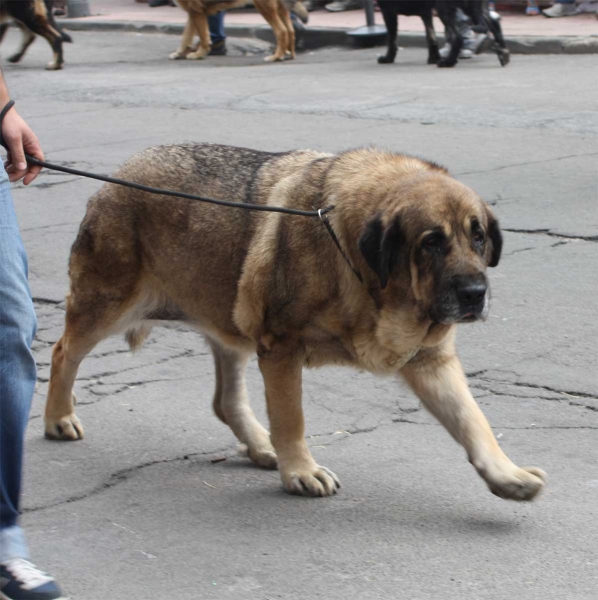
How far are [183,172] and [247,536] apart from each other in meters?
1.57

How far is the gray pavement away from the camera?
333cm

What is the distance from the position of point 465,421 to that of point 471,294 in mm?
543

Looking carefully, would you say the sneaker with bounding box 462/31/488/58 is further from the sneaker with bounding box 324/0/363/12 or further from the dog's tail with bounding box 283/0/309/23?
the sneaker with bounding box 324/0/363/12

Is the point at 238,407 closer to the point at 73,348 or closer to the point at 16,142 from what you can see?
the point at 73,348

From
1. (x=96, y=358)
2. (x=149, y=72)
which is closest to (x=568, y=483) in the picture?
(x=96, y=358)

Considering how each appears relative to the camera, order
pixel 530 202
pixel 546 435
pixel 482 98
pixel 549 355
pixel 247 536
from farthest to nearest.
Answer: pixel 482 98 < pixel 530 202 < pixel 549 355 < pixel 546 435 < pixel 247 536

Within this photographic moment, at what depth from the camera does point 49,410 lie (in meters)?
4.56

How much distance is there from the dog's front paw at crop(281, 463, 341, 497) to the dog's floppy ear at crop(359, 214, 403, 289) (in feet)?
2.43

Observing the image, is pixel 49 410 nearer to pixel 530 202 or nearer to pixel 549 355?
pixel 549 355

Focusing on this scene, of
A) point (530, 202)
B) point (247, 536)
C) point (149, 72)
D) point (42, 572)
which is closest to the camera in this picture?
point (42, 572)

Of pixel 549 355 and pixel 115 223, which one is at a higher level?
pixel 115 223

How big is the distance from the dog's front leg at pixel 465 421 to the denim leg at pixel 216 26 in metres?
14.2

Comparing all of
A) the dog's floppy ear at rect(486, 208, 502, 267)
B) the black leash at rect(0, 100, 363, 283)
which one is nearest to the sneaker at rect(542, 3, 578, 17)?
the black leash at rect(0, 100, 363, 283)

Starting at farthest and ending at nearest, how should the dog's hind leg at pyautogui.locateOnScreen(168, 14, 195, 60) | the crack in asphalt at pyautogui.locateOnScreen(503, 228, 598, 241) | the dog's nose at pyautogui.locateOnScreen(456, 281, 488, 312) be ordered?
1. the dog's hind leg at pyautogui.locateOnScreen(168, 14, 195, 60)
2. the crack in asphalt at pyautogui.locateOnScreen(503, 228, 598, 241)
3. the dog's nose at pyautogui.locateOnScreen(456, 281, 488, 312)
